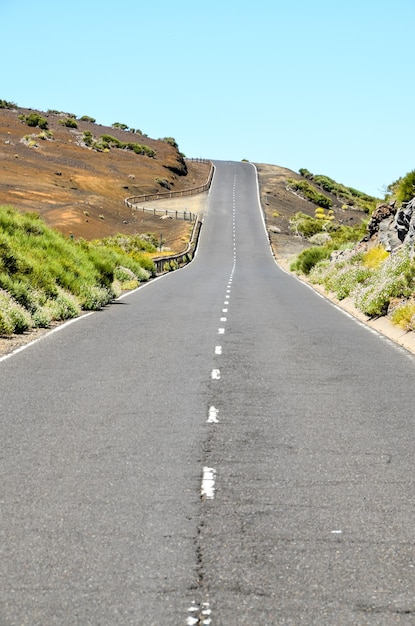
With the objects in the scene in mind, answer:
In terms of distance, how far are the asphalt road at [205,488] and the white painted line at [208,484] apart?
32 millimetres

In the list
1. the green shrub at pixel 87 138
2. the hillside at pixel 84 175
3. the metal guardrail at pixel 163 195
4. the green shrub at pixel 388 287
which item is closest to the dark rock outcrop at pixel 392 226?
the green shrub at pixel 388 287

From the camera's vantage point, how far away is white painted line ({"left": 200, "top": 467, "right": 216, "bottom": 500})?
681cm

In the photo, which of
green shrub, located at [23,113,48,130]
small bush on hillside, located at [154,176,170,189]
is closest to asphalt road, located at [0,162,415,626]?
small bush on hillside, located at [154,176,170,189]

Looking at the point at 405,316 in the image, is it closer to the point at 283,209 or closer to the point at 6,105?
the point at 283,209

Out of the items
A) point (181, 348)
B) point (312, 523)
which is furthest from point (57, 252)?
point (312, 523)

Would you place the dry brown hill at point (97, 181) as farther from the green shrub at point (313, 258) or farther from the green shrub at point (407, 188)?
the green shrub at point (407, 188)

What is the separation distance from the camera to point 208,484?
7.13m

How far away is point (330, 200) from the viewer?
152000mm

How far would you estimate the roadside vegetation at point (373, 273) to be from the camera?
80.5ft

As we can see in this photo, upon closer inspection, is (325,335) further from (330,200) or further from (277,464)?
(330,200)

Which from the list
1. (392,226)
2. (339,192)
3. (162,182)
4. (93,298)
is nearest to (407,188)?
(392,226)

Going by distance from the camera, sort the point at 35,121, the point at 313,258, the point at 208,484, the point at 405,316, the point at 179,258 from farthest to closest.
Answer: the point at 35,121 → the point at 179,258 → the point at 313,258 → the point at 405,316 → the point at 208,484

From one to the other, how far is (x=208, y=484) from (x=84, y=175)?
117715 millimetres

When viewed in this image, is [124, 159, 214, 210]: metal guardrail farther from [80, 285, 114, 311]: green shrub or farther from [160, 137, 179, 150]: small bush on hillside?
[80, 285, 114, 311]: green shrub
